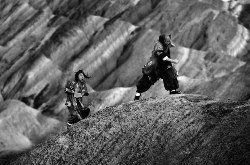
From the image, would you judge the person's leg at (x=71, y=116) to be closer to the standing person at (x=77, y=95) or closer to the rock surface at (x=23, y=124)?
the standing person at (x=77, y=95)

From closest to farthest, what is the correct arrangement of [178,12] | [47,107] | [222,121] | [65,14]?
1. [222,121]
2. [47,107]
3. [178,12]
4. [65,14]

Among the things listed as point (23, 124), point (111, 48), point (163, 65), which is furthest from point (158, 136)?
point (111, 48)

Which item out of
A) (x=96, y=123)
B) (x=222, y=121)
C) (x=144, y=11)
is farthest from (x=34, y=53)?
(x=222, y=121)

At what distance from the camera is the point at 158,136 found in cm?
1694

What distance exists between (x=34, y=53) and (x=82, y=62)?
4.30 meters

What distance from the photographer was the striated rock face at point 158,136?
617 inches

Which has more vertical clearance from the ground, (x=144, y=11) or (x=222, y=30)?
(x=144, y=11)

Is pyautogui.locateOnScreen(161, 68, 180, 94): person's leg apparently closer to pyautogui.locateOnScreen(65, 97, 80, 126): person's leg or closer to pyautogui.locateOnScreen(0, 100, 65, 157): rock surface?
pyautogui.locateOnScreen(65, 97, 80, 126): person's leg

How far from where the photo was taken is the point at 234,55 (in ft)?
146

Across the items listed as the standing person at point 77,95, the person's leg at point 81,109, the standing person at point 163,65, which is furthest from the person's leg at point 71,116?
the standing person at point 163,65

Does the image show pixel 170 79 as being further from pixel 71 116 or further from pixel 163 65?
pixel 71 116

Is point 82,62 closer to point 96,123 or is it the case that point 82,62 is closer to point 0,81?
point 0,81

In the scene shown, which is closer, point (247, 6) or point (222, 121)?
point (222, 121)

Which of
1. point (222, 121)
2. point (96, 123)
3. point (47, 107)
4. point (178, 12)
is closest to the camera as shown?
point (222, 121)
